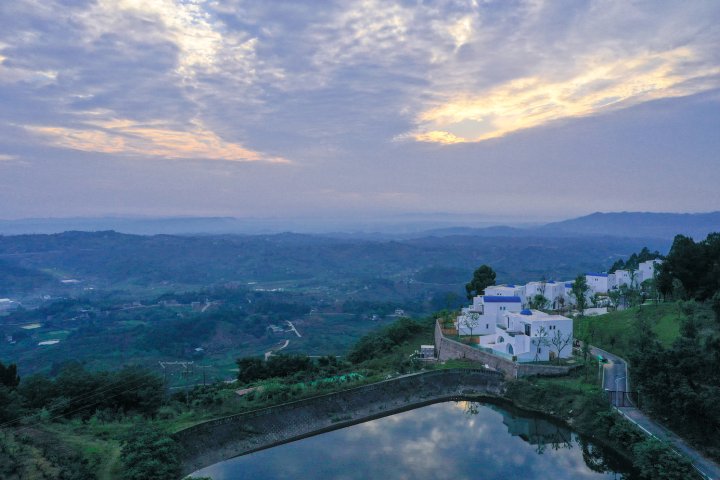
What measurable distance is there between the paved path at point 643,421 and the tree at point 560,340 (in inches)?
95.9

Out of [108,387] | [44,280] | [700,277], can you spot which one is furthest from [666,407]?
[44,280]

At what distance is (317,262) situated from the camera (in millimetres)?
158875

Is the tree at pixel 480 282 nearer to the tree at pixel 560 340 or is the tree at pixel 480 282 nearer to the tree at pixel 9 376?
the tree at pixel 560 340

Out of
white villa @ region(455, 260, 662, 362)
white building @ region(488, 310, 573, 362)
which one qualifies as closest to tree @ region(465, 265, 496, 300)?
white villa @ region(455, 260, 662, 362)

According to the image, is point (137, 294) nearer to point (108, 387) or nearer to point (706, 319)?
point (108, 387)

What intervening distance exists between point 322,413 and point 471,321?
1446 centimetres

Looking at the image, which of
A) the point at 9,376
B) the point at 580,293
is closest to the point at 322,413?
the point at 9,376

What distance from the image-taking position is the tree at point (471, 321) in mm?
34250

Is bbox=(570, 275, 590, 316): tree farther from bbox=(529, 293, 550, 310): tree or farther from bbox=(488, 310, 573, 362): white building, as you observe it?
bbox=(488, 310, 573, 362): white building

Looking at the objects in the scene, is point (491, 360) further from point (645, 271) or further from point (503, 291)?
point (645, 271)

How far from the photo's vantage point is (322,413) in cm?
2494

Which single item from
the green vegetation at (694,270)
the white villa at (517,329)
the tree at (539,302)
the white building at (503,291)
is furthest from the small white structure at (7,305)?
the green vegetation at (694,270)

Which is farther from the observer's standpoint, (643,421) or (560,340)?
(560,340)

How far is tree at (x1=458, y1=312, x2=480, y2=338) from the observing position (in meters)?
34.2
